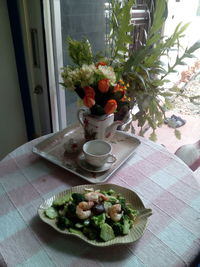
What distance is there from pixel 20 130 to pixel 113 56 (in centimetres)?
80

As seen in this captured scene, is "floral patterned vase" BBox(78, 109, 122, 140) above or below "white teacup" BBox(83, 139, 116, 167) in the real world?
above

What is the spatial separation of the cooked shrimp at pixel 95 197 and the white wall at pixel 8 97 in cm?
98

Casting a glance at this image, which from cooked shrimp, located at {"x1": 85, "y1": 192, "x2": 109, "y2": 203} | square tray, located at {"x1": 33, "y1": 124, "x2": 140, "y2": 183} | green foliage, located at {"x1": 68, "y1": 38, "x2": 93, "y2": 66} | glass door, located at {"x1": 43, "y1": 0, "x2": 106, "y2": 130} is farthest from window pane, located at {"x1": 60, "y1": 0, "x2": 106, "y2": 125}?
cooked shrimp, located at {"x1": 85, "y1": 192, "x2": 109, "y2": 203}

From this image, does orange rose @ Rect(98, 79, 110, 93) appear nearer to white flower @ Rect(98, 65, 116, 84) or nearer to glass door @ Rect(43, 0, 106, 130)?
white flower @ Rect(98, 65, 116, 84)

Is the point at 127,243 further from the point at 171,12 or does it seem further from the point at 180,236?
the point at 171,12

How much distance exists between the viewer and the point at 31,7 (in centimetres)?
121

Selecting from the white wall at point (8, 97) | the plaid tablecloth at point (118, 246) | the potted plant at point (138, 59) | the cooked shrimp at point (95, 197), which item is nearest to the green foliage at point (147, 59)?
the potted plant at point (138, 59)

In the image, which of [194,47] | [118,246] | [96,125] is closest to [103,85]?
[96,125]

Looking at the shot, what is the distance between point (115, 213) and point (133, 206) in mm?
94

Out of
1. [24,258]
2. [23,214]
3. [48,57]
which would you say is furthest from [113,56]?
[24,258]

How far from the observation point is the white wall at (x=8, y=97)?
1241 mm

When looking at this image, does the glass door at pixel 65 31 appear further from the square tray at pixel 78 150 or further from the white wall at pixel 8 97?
the square tray at pixel 78 150

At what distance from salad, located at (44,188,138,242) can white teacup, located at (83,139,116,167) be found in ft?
0.53

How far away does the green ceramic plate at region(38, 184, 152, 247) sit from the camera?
22.5 inches
